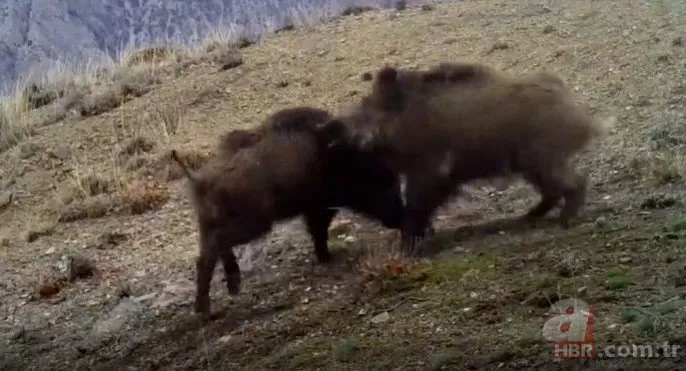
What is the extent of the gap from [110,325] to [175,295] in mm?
510

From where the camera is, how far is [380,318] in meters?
6.48

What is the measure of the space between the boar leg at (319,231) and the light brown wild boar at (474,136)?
61 cm

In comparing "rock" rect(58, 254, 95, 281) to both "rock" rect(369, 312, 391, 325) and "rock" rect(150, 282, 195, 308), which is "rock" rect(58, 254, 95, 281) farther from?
"rock" rect(369, 312, 391, 325)

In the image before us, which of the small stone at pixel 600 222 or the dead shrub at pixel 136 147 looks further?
the dead shrub at pixel 136 147

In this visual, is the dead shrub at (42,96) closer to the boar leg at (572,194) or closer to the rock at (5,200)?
the rock at (5,200)

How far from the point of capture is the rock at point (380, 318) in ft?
21.1

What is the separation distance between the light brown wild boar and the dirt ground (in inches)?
12.0

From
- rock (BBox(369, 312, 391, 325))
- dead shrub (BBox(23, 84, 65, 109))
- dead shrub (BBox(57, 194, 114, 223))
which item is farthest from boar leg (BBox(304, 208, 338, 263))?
dead shrub (BBox(23, 84, 65, 109))

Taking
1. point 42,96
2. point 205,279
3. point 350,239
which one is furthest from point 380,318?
point 42,96

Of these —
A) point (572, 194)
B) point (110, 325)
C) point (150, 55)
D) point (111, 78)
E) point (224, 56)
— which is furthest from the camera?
point (150, 55)

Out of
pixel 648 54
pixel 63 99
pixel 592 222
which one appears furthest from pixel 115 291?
pixel 63 99

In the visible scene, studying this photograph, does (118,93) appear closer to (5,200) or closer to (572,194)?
(5,200)

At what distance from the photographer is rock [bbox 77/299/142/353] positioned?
7625 mm

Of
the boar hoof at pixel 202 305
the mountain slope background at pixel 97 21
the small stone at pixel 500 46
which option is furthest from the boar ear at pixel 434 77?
the mountain slope background at pixel 97 21
